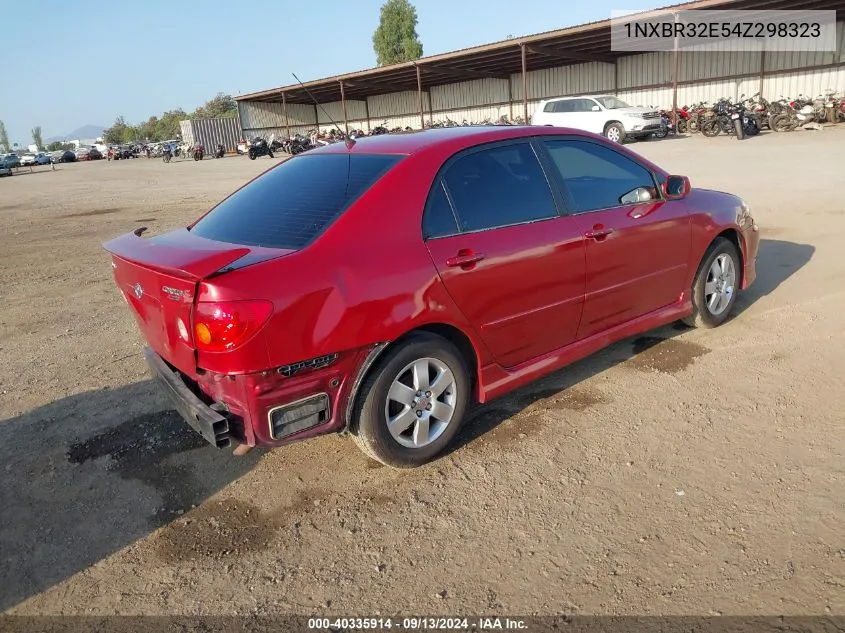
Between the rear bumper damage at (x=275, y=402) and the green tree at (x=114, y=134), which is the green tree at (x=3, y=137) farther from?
the rear bumper damage at (x=275, y=402)

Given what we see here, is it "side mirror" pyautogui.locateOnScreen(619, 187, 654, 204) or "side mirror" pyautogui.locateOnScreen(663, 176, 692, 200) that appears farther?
"side mirror" pyautogui.locateOnScreen(663, 176, 692, 200)

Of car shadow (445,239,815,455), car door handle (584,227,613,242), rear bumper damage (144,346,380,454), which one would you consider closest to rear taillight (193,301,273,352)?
rear bumper damage (144,346,380,454)

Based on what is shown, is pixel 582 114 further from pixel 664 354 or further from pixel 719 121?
pixel 664 354

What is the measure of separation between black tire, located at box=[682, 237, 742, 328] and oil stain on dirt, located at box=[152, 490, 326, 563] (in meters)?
3.13

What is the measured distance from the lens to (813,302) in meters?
5.34

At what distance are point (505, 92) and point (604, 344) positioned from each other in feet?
122

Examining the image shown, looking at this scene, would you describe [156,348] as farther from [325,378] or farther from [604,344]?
[604,344]

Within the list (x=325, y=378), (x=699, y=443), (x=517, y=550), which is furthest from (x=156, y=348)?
(x=699, y=443)

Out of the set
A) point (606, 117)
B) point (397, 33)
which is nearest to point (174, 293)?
point (606, 117)

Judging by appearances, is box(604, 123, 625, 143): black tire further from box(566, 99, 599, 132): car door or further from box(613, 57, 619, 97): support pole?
box(613, 57, 619, 97): support pole

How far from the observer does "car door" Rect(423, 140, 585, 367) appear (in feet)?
10.7

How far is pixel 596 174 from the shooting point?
410 centimetres

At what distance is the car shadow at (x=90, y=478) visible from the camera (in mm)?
2809

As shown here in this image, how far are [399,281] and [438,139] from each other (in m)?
0.98
